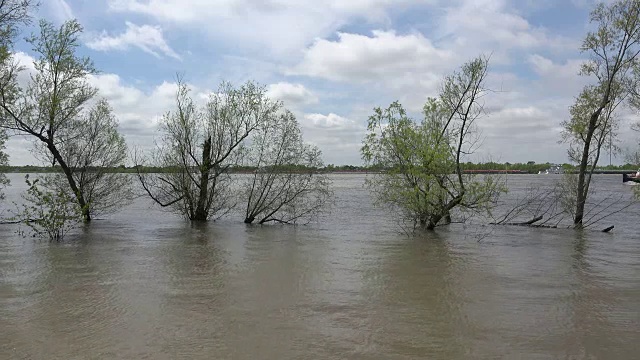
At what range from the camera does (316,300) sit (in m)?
8.70

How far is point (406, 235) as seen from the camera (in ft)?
62.0

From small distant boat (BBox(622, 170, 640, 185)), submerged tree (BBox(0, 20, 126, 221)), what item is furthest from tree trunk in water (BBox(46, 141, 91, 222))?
small distant boat (BBox(622, 170, 640, 185))

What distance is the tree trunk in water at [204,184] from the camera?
72.4ft

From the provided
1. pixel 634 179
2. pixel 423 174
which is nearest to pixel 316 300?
pixel 423 174

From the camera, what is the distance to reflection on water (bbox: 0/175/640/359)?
6.30 meters

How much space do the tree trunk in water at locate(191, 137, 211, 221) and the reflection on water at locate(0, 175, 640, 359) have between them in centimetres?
624

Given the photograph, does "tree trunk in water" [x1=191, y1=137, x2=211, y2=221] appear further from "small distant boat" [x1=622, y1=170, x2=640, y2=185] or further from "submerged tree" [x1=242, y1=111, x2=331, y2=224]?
"small distant boat" [x1=622, y1=170, x2=640, y2=185]

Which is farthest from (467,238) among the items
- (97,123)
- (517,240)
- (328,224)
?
(97,123)

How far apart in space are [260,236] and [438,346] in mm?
13254

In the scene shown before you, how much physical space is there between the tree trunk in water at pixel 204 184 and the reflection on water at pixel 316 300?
20.5 ft

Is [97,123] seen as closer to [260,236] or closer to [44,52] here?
[44,52]

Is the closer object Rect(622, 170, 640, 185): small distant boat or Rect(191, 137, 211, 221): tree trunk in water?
Rect(191, 137, 211, 221): tree trunk in water

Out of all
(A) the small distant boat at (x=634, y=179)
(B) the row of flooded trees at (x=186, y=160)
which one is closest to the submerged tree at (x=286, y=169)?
(B) the row of flooded trees at (x=186, y=160)

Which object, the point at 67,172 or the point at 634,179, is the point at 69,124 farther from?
the point at 634,179
